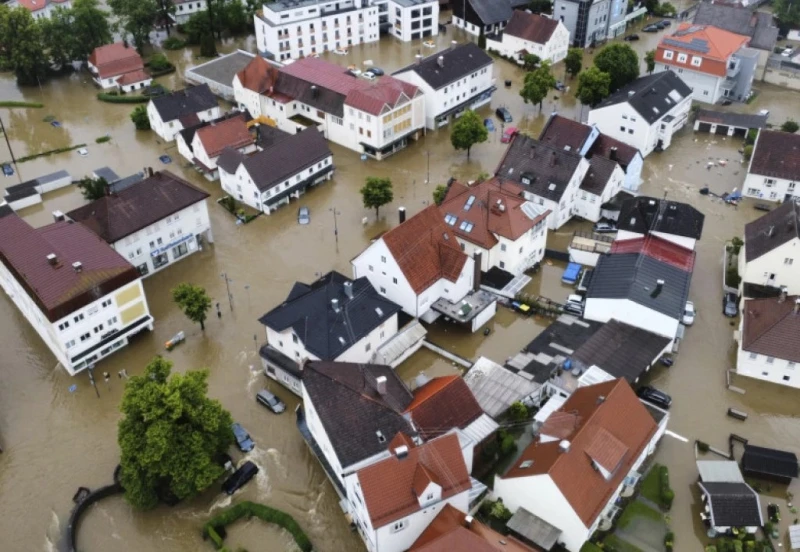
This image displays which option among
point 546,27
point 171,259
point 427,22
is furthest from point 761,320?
point 427,22

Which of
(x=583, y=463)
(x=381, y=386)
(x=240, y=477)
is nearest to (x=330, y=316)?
(x=381, y=386)

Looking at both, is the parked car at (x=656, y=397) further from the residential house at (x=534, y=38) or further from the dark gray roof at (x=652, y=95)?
the residential house at (x=534, y=38)

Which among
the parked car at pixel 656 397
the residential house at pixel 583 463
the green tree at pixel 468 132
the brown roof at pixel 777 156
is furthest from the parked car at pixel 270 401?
the brown roof at pixel 777 156

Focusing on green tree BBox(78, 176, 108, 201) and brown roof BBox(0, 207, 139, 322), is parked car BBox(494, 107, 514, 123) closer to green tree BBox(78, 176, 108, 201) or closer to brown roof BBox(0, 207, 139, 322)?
green tree BBox(78, 176, 108, 201)

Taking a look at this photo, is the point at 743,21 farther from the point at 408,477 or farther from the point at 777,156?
the point at 408,477

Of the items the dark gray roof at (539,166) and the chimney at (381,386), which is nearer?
the chimney at (381,386)

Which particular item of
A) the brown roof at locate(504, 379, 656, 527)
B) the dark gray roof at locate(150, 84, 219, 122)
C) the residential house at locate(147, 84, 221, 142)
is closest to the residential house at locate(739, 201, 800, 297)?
the brown roof at locate(504, 379, 656, 527)

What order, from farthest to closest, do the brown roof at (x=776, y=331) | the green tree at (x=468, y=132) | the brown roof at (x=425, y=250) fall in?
1. the green tree at (x=468, y=132)
2. the brown roof at (x=425, y=250)
3. the brown roof at (x=776, y=331)
